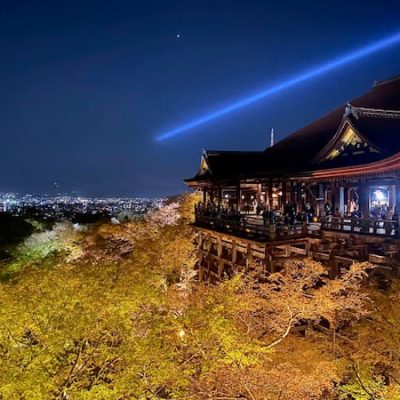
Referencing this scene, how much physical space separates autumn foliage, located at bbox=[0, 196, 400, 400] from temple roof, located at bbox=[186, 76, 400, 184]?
5.67 metres

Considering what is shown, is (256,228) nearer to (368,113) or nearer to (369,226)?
(369,226)

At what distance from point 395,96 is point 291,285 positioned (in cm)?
1755

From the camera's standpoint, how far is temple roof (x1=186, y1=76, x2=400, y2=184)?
54.0ft

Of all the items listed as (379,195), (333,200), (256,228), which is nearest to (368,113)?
(333,200)

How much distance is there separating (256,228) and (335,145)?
17.5 feet

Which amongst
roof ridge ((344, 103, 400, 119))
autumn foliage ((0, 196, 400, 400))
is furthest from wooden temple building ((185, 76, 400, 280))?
autumn foliage ((0, 196, 400, 400))


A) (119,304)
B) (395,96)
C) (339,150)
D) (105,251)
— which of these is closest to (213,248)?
(105,251)

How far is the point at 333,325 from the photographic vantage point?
13172 millimetres

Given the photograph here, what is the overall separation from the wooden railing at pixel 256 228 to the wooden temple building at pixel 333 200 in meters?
0.04

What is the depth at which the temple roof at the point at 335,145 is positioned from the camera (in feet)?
54.0

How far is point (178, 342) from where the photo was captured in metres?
10.3

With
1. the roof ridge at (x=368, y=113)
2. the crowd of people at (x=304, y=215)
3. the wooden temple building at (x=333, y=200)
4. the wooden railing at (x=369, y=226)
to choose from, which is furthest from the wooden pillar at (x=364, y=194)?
the roof ridge at (x=368, y=113)

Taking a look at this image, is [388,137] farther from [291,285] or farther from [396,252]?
[291,285]

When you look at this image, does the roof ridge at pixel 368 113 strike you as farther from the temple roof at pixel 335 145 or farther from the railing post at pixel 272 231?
the railing post at pixel 272 231
